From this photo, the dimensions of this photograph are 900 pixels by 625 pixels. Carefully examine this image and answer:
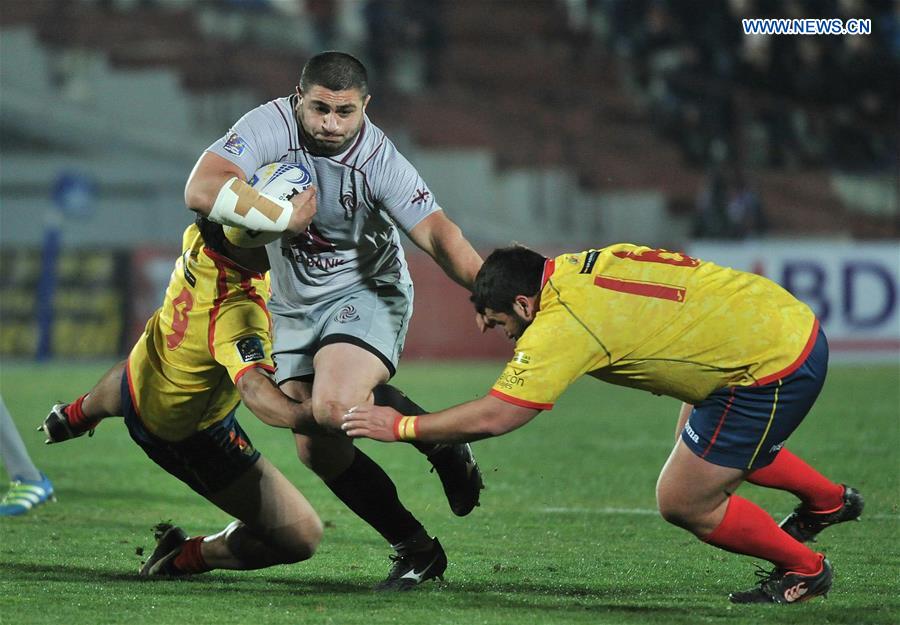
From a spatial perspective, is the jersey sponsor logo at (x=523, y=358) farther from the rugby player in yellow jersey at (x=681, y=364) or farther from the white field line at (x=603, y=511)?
the white field line at (x=603, y=511)

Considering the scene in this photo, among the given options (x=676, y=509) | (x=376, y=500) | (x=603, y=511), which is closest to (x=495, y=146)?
(x=603, y=511)

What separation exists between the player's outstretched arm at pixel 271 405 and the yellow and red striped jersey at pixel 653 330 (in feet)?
2.68

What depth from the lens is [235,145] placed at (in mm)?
5777

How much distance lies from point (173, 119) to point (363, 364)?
Result: 17.8 metres

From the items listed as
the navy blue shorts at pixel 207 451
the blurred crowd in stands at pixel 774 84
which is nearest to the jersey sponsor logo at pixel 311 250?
the navy blue shorts at pixel 207 451

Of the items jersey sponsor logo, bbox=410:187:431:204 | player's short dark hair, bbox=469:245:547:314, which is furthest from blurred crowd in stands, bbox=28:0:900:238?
player's short dark hair, bbox=469:245:547:314

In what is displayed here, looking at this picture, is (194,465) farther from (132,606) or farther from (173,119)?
(173,119)

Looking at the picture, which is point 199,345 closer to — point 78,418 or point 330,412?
point 330,412

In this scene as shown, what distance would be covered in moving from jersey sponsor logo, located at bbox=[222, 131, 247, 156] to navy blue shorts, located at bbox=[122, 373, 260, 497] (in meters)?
1.08

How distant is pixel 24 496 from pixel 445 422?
369 cm

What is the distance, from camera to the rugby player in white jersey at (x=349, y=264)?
19.1 feet

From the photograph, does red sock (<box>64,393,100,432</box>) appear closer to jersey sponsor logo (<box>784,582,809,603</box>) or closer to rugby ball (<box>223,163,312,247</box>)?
rugby ball (<box>223,163,312,247</box>)

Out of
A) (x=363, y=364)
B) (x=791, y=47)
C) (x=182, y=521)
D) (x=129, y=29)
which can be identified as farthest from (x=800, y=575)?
(x=129, y=29)

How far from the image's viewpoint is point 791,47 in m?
22.2
